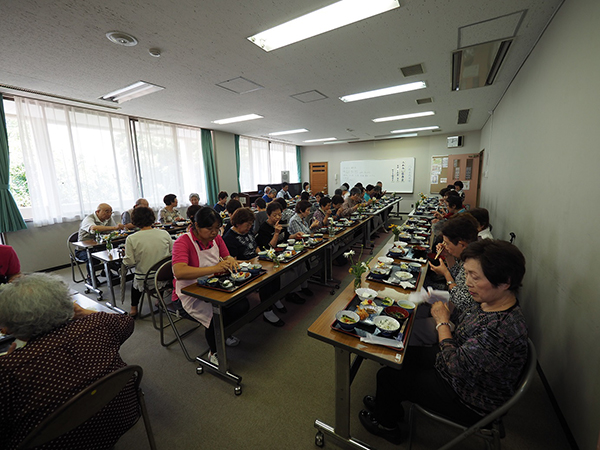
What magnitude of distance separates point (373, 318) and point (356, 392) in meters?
0.85

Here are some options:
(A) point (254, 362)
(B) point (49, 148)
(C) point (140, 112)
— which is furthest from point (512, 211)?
(B) point (49, 148)

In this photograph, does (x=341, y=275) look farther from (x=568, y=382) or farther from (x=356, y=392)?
(x=568, y=382)

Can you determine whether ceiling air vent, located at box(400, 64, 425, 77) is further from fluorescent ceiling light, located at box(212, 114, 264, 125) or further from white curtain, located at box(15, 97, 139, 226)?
Result: white curtain, located at box(15, 97, 139, 226)

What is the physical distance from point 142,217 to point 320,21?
2644 millimetres

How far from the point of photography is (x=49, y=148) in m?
4.46

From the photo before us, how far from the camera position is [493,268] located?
110cm

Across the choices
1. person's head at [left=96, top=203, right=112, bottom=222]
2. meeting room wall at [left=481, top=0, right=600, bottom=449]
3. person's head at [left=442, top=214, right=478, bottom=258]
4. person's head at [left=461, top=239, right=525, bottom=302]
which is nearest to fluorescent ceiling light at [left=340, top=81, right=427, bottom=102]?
meeting room wall at [left=481, top=0, right=600, bottom=449]

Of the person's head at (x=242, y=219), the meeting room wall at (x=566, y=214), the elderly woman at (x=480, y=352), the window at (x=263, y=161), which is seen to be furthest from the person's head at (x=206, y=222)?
the window at (x=263, y=161)

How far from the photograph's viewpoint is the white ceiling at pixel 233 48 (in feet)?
6.64

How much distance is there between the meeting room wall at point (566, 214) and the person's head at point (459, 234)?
556 mm

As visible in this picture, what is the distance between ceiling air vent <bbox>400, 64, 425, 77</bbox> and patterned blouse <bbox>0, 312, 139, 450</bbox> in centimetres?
396

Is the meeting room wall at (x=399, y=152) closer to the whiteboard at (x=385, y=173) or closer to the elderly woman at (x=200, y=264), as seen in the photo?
the whiteboard at (x=385, y=173)

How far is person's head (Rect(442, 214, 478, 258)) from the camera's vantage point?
1724mm

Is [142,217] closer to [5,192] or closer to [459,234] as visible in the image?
[459,234]
